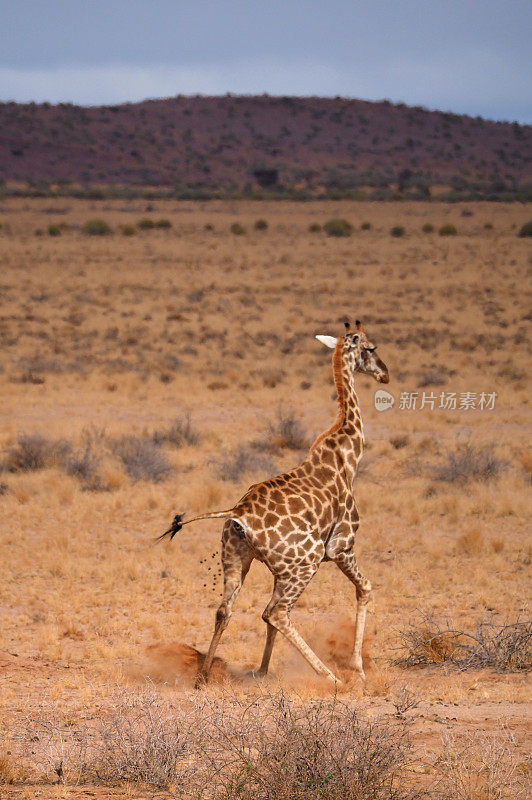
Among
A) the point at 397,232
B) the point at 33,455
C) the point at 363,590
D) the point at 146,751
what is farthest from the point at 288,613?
the point at 397,232

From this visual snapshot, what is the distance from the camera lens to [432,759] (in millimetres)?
5027

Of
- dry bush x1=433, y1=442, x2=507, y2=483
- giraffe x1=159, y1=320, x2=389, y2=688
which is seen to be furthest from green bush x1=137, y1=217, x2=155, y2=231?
giraffe x1=159, y1=320, x2=389, y2=688

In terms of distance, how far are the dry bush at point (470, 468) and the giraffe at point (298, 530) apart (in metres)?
6.00

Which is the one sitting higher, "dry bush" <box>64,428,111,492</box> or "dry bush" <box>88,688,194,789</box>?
"dry bush" <box>88,688,194,789</box>

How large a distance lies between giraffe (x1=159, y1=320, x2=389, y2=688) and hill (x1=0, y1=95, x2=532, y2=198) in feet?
212

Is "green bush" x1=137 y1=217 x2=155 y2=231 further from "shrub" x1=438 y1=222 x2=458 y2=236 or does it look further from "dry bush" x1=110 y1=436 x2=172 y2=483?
"dry bush" x1=110 y1=436 x2=172 y2=483

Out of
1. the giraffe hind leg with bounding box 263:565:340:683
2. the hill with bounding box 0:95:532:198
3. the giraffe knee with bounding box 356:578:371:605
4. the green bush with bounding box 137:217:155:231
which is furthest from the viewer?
the hill with bounding box 0:95:532:198

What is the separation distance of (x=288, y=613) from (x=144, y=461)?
702cm

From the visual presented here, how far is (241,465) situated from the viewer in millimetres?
13164

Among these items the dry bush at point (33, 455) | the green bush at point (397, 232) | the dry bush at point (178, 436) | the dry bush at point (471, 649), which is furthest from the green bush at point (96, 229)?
the dry bush at point (471, 649)

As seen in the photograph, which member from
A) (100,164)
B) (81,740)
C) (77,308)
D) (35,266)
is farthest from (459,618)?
(100,164)

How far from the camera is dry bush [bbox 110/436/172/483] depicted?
13047 millimetres

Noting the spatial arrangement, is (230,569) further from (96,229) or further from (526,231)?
(96,229)

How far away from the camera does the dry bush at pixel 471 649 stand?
22.8 ft
